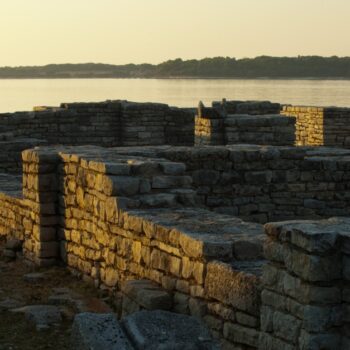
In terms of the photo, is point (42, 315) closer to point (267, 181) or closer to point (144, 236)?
point (144, 236)

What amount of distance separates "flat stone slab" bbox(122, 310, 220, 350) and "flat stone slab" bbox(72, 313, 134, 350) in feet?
0.32

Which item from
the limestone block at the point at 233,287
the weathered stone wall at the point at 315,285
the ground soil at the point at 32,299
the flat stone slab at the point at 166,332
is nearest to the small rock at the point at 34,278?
the ground soil at the point at 32,299

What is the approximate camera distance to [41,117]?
66.3 ft

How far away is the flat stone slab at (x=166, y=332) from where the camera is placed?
593 centimetres

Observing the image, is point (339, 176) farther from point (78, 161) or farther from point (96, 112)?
point (96, 112)

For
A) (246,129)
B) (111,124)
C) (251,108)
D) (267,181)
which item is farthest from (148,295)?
(111,124)

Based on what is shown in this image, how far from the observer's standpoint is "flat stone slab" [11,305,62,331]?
27.3 feet

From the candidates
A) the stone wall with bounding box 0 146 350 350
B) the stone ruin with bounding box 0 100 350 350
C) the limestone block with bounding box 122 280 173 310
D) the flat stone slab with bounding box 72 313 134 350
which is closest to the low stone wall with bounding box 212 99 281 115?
the stone ruin with bounding box 0 100 350 350

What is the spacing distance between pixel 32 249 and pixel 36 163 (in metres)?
1.09

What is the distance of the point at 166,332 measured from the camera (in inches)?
242

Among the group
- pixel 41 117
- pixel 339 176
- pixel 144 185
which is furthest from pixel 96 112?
pixel 144 185

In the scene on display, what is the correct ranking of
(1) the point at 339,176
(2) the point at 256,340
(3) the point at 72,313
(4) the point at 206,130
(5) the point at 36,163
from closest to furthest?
(2) the point at 256,340
(3) the point at 72,313
(5) the point at 36,163
(1) the point at 339,176
(4) the point at 206,130

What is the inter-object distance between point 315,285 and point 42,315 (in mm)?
3723

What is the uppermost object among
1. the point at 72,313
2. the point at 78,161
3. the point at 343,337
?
the point at 78,161
